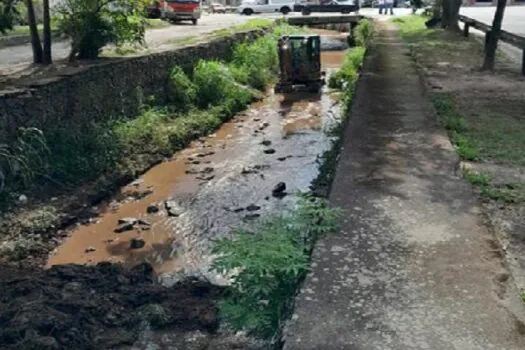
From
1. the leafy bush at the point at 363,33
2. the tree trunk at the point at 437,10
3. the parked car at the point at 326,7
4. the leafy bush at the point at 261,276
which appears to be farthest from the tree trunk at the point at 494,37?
the parked car at the point at 326,7

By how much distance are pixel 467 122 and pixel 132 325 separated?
6253 mm

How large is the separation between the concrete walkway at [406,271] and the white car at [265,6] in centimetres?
3589

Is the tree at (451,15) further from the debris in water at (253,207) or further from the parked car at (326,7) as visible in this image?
the debris in water at (253,207)

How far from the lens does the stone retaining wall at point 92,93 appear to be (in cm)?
930

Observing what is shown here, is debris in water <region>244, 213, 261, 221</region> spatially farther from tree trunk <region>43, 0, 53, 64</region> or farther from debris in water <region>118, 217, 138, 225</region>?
tree trunk <region>43, 0, 53, 64</region>

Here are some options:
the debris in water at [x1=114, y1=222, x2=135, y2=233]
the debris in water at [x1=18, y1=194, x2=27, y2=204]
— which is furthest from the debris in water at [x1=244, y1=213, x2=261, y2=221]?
the debris in water at [x1=18, y1=194, x2=27, y2=204]

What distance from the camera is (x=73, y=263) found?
24.0 feet

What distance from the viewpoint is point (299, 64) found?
18.1 meters

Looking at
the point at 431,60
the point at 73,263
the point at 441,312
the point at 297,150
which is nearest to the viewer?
the point at 441,312

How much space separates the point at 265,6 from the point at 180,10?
1408 centimetres

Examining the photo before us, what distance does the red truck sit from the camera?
2884 cm

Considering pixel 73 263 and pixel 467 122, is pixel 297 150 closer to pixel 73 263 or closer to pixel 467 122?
pixel 467 122

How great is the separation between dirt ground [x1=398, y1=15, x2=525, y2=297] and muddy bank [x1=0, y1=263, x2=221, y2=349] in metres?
2.66

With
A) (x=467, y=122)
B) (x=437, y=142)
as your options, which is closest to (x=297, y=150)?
(x=467, y=122)
